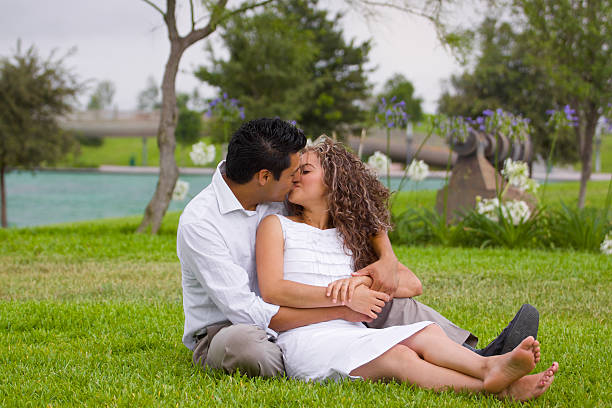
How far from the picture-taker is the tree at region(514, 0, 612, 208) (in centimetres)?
1069

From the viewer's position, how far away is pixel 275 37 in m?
25.7

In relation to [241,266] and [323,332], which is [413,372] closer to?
[323,332]

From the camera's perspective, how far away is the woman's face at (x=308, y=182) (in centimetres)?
312

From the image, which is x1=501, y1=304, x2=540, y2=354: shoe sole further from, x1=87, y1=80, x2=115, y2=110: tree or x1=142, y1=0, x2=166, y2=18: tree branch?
x1=87, y1=80, x2=115, y2=110: tree

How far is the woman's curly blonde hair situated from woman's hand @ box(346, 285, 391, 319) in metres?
0.34

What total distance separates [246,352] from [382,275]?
75 centimetres

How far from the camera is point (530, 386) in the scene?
2.49 m

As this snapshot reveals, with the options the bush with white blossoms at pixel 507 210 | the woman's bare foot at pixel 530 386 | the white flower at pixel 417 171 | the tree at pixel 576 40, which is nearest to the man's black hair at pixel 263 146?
the woman's bare foot at pixel 530 386

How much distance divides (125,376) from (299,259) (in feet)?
3.20

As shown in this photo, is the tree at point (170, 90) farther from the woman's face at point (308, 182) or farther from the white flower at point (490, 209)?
the woman's face at point (308, 182)

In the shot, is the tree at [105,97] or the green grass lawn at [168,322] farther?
the tree at [105,97]

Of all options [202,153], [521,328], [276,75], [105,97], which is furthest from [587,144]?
[105,97]

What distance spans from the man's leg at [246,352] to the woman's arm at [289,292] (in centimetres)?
18

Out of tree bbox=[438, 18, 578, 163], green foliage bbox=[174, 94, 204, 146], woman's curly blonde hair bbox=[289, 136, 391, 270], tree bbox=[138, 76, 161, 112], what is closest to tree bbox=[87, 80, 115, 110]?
tree bbox=[138, 76, 161, 112]
